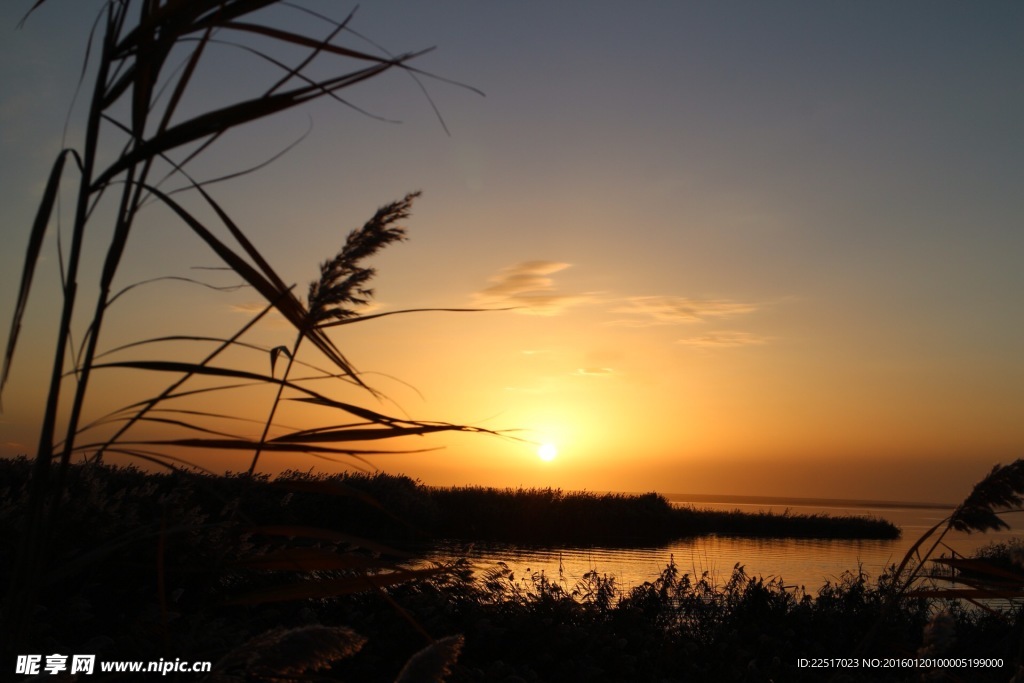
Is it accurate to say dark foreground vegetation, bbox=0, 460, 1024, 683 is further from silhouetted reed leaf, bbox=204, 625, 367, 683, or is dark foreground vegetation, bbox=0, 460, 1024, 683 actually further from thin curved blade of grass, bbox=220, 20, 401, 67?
thin curved blade of grass, bbox=220, 20, 401, 67

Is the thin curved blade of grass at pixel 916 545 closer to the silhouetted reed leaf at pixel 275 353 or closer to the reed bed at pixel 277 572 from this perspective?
the reed bed at pixel 277 572

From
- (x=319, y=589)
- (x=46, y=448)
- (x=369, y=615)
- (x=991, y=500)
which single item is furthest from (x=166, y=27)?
(x=369, y=615)

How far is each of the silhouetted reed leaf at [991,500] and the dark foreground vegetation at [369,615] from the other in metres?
0.41

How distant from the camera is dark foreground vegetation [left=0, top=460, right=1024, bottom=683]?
1.52m

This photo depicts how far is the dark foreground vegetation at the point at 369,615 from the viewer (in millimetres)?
1524

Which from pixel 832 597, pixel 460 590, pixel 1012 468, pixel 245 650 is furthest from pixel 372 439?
pixel 832 597

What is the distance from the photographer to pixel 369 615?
5.32 meters

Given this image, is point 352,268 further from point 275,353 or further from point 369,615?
point 369,615

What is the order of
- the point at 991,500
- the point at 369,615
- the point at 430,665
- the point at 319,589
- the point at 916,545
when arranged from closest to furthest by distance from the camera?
the point at 430,665, the point at 319,589, the point at 916,545, the point at 991,500, the point at 369,615

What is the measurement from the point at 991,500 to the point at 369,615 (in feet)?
13.0

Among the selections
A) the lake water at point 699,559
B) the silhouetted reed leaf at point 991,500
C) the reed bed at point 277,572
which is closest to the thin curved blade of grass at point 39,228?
the reed bed at point 277,572

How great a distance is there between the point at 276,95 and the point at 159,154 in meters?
0.21

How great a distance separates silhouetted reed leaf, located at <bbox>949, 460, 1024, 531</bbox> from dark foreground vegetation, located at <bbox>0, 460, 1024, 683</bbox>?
41 cm

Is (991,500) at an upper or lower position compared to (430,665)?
upper
